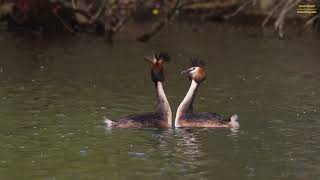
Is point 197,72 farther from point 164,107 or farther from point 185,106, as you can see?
point 164,107

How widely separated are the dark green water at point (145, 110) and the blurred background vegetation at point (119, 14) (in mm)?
2320

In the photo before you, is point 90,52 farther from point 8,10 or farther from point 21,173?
point 21,173

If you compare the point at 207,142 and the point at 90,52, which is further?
the point at 90,52

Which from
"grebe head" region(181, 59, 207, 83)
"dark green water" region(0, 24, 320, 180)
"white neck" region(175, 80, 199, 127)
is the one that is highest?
"grebe head" region(181, 59, 207, 83)

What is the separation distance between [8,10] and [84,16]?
518 centimetres

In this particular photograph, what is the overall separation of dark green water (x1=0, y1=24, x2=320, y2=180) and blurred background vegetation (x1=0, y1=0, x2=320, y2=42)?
91.3 inches

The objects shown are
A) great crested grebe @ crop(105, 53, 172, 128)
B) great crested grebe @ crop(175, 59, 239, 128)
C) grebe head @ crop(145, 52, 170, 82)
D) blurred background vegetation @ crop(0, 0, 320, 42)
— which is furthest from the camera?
blurred background vegetation @ crop(0, 0, 320, 42)

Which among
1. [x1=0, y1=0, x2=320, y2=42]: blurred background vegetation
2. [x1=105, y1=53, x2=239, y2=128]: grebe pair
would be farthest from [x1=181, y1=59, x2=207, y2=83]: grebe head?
[x1=0, y1=0, x2=320, y2=42]: blurred background vegetation

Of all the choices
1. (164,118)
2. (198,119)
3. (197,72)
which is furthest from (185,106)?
(197,72)

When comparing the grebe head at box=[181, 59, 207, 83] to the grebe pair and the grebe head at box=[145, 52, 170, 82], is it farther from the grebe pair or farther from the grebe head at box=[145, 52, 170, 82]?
the grebe head at box=[145, 52, 170, 82]

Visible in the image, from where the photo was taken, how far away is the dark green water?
643 inches

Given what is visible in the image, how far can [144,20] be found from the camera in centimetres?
5631

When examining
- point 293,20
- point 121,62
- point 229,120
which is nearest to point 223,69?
point 121,62

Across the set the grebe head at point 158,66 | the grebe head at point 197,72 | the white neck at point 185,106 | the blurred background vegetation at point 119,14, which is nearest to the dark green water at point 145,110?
the white neck at point 185,106
